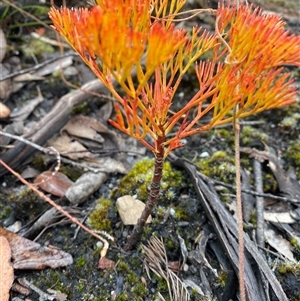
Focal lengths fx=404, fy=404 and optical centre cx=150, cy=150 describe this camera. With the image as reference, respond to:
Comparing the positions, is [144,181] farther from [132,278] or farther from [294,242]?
[294,242]

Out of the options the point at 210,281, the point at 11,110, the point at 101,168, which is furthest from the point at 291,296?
the point at 11,110

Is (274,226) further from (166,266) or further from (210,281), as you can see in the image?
(166,266)

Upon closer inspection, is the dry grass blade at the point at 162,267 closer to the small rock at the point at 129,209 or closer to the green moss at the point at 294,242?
the small rock at the point at 129,209

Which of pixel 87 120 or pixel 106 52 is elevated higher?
pixel 106 52

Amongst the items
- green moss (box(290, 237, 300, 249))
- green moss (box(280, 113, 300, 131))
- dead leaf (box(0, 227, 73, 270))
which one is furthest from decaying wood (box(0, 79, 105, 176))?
green moss (box(290, 237, 300, 249))

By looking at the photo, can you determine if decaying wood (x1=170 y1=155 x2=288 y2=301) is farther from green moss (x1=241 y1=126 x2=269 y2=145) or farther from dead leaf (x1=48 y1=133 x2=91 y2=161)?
dead leaf (x1=48 y1=133 x2=91 y2=161)

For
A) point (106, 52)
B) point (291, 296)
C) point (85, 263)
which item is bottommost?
point (85, 263)
